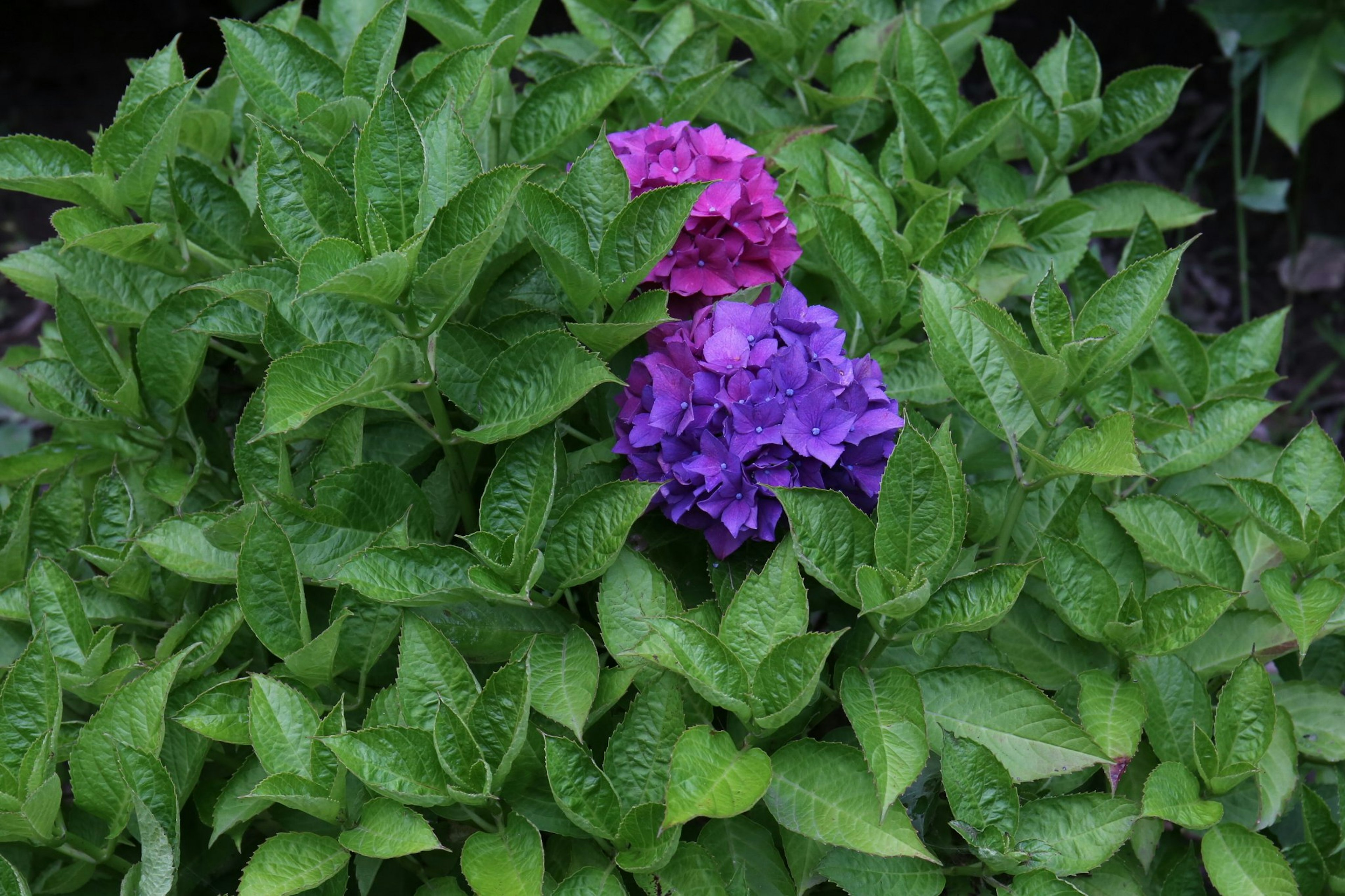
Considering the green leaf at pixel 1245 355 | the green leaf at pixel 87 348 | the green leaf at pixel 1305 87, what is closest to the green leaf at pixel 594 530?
the green leaf at pixel 87 348

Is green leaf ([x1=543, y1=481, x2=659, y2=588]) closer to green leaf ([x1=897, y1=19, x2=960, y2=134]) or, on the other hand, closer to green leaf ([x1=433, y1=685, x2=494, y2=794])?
green leaf ([x1=433, y1=685, x2=494, y2=794])

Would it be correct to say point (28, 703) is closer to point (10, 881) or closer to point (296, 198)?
point (10, 881)

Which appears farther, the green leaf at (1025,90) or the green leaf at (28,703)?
the green leaf at (1025,90)

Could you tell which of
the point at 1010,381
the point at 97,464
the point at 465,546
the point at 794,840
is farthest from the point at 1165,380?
the point at 97,464

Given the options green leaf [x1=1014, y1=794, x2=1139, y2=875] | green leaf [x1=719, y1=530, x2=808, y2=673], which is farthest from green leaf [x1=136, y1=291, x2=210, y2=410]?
green leaf [x1=1014, y1=794, x2=1139, y2=875]

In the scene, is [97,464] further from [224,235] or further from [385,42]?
[385,42]

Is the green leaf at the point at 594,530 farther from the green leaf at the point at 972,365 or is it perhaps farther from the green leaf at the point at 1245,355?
the green leaf at the point at 1245,355
